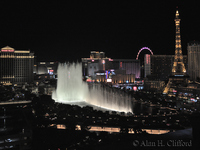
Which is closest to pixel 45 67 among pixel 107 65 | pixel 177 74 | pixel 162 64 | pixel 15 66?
pixel 15 66

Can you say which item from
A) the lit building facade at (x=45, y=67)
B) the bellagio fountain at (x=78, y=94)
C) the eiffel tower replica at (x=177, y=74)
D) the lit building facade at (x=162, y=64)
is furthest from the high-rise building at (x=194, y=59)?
the lit building facade at (x=45, y=67)

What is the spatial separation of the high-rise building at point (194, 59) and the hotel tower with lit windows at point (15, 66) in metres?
→ 56.6

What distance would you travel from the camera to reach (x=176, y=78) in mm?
49812

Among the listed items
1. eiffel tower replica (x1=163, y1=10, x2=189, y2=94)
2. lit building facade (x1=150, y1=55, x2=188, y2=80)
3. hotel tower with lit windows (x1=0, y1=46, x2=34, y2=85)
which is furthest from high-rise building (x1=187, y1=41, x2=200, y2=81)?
hotel tower with lit windows (x1=0, y1=46, x2=34, y2=85)

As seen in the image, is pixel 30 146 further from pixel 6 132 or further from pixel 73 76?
pixel 73 76

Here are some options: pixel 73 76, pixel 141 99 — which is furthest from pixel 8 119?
pixel 141 99

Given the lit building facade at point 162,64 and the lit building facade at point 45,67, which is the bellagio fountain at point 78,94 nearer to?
the lit building facade at point 162,64

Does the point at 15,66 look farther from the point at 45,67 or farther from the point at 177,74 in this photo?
the point at 177,74

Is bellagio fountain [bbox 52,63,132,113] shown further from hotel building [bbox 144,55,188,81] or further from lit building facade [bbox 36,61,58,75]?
lit building facade [bbox 36,61,58,75]

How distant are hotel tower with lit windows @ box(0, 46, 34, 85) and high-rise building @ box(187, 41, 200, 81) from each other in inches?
2227

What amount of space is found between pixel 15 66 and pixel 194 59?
2466 inches

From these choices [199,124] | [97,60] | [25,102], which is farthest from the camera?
[97,60]

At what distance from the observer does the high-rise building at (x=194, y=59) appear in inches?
2544

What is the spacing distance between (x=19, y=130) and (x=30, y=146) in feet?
7.77
